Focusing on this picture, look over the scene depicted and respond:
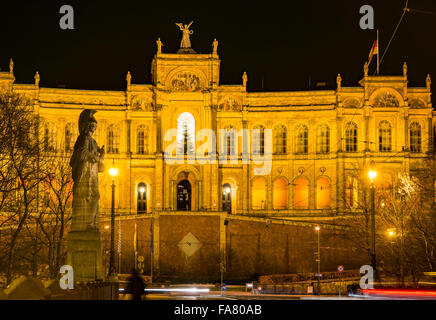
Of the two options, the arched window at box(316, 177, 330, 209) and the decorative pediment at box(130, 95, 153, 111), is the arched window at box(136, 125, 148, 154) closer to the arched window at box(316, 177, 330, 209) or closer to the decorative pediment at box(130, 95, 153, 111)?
the decorative pediment at box(130, 95, 153, 111)

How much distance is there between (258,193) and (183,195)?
25.2 feet

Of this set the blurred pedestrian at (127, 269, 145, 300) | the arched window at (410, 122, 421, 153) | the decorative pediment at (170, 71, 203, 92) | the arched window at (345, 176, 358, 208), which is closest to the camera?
the blurred pedestrian at (127, 269, 145, 300)

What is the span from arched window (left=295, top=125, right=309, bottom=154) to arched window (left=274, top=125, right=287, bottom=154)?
1.33 meters

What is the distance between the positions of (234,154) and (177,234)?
14.2 m

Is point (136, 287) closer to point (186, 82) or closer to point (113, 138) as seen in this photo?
point (186, 82)

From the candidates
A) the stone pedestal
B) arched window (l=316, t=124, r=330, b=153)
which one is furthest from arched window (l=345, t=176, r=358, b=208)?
the stone pedestal

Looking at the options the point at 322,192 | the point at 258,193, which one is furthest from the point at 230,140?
the point at 322,192

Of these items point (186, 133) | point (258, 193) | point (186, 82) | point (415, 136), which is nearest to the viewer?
point (186, 82)

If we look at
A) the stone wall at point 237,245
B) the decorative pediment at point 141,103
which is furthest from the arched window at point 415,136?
Answer: the decorative pediment at point 141,103

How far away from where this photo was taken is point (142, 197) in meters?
79.5

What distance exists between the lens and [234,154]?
263 ft

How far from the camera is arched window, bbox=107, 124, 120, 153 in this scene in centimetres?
8006
